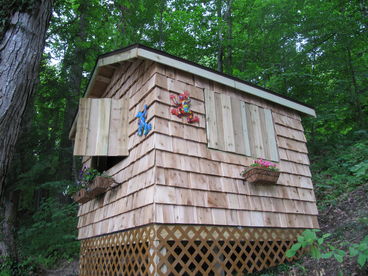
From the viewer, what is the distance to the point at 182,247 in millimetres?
4625

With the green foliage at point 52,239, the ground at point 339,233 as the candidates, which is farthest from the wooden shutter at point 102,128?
the green foliage at point 52,239

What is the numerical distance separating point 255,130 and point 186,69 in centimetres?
197

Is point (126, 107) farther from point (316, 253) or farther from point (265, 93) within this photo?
point (316, 253)

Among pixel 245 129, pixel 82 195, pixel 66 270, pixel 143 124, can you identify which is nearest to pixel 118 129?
Result: pixel 143 124

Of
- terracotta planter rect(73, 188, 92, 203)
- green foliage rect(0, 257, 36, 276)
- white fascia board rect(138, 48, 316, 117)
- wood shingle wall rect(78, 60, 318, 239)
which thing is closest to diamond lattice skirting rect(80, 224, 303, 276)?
wood shingle wall rect(78, 60, 318, 239)

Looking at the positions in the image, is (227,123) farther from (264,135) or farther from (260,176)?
(260,176)

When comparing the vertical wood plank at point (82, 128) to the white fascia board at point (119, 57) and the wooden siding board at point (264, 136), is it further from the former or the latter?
the wooden siding board at point (264, 136)

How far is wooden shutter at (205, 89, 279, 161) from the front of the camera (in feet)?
18.8

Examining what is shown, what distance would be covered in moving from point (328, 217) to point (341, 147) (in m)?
4.08

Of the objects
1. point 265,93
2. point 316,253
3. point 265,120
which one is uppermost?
point 265,93

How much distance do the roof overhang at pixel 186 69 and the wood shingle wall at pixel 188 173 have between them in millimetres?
172

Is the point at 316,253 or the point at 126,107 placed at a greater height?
the point at 126,107

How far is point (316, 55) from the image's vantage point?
12602mm

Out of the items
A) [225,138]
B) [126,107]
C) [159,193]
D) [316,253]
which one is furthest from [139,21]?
[316,253]
